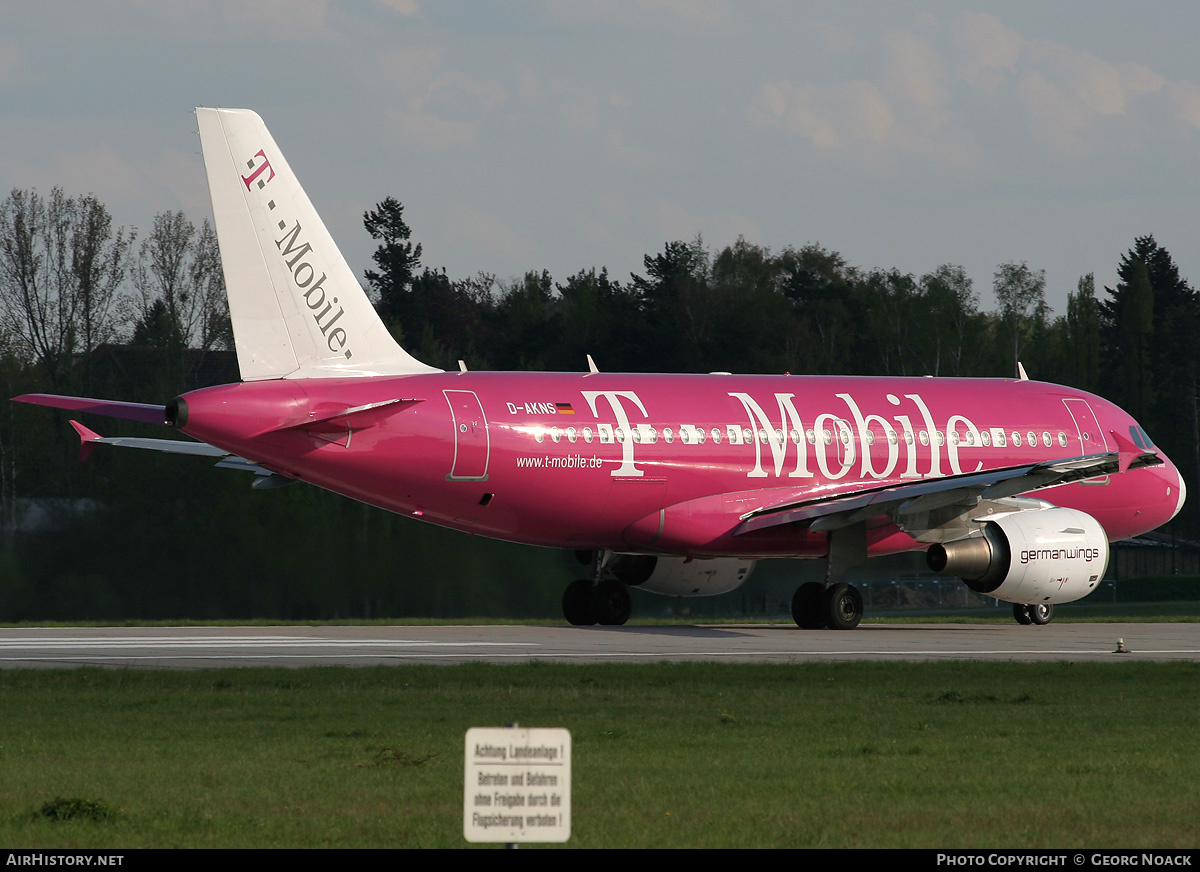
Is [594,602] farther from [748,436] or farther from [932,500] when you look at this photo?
[932,500]

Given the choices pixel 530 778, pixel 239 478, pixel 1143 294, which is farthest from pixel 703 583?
pixel 1143 294

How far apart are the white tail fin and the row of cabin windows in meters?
3.84

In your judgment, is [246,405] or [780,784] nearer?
[780,784]

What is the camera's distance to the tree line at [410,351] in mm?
30875

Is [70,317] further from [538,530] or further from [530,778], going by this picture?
[530,778]

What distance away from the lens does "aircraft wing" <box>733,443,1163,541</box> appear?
23.8m

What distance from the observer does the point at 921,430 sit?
90.3 feet

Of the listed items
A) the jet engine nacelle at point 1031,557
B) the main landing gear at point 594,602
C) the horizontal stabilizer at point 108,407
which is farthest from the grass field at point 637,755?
the main landing gear at point 594,602

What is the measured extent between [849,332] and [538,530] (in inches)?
2042

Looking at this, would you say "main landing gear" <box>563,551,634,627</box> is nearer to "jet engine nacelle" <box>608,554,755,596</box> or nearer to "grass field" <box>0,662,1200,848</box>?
"jet engine nacelle" <box>608,554,755,596</box>

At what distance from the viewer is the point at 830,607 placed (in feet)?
85.4

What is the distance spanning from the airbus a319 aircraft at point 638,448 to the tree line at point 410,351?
431cm

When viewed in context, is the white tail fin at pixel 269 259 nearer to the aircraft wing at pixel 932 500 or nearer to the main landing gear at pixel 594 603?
the main landing gear at pixel 594 603

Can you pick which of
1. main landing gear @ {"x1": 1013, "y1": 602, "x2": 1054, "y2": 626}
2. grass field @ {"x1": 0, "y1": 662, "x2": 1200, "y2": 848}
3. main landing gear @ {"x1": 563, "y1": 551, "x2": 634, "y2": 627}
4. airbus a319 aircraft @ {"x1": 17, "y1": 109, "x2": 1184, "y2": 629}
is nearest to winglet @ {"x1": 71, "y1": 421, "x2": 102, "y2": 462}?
airbus a319 aircraft @ {"x1": 17, "y1": 109, "x2": 1184, "y2": 629}
